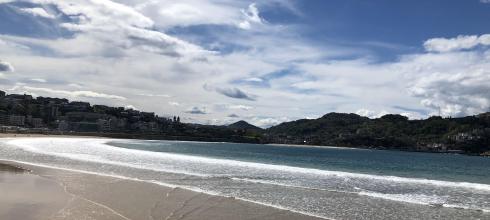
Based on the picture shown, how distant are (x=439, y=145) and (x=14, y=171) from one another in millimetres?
155740

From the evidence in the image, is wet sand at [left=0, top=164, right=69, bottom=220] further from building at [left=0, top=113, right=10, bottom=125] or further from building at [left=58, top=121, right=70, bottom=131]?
building at [left=58, top=121, right=70, bottom=131]

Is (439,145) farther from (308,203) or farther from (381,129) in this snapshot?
(308,203)

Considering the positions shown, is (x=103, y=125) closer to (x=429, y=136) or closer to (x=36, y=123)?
(x=36, y=123)

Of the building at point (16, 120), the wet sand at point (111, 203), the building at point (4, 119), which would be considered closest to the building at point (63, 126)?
the building at point (16, 120)

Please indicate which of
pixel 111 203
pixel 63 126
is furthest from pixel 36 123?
pixel 111 203

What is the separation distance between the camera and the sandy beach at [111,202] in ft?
42.2

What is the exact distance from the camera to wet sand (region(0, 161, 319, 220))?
1287cm

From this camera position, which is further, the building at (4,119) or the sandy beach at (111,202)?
the building at (4,119)

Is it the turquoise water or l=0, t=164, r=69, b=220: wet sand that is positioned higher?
the turquoise water

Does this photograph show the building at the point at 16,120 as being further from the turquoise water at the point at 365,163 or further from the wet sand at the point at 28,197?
the wet sand at the point at 28,197

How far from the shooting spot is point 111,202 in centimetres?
1509

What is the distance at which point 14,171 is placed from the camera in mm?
22984

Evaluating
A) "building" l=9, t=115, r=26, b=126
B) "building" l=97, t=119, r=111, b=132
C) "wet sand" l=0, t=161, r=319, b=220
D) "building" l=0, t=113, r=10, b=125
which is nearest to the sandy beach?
"wet sand" l=0, t=161, r=319, b=220

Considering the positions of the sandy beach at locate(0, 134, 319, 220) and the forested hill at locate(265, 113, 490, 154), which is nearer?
the sandy beach at locate(0, 134, 319, 220)
